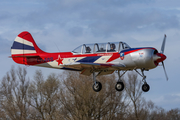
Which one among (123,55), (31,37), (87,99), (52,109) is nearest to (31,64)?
(31,37)

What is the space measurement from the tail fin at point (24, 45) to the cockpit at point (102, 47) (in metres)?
4.77

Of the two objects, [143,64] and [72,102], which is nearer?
[143,64]

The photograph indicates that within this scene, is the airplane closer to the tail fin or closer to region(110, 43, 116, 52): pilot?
region(110, 43, 116, 52): pilot

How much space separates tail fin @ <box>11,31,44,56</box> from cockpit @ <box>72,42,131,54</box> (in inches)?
188

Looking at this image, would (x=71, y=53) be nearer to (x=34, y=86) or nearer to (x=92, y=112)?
(x=92, y=112)

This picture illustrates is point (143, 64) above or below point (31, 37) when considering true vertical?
below

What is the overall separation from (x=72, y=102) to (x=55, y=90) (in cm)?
846

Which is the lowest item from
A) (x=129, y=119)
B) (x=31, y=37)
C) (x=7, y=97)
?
(x=129, y=119)

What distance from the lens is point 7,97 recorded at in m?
48.7

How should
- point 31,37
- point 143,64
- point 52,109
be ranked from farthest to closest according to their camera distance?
point 52,109, point 31,37, point 143,64

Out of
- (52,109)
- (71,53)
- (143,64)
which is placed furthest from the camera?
(52,109)

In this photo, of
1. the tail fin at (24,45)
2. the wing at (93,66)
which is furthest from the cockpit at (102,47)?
the tail fin at (24,45)

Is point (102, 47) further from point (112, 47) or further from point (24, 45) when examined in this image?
point (24, 45)

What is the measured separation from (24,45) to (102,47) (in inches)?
299
